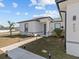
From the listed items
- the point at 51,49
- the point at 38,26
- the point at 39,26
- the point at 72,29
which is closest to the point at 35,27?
the point at 38,26

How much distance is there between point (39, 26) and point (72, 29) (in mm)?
23128

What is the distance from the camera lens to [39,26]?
35.2 m

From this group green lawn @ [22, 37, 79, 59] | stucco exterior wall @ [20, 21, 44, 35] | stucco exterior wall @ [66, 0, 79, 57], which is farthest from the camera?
stucco exterior wall @ [20, 21, 44, 35]

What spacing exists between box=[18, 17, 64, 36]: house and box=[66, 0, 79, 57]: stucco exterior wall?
19986mm

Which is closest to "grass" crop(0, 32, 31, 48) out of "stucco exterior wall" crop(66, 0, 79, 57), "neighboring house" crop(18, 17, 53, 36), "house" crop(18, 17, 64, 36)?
"house" crop(18, 17, 64, 36)

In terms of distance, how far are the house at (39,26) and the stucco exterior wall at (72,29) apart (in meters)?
20.0

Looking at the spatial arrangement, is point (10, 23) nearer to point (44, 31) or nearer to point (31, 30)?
point (31, 30)

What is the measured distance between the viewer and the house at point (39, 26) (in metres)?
33.0

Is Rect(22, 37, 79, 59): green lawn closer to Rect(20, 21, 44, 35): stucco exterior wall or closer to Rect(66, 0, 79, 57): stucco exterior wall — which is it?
Rect(66, 0, 79, 57): stucco exterior wall

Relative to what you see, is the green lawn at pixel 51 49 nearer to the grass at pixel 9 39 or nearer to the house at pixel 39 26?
the grass at pixel 9 39

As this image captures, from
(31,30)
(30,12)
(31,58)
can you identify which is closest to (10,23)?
(31,30)

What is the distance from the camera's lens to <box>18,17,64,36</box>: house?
33000 millimetres

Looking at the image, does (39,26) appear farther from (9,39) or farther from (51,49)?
(51,49)

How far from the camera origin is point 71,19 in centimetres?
1233
